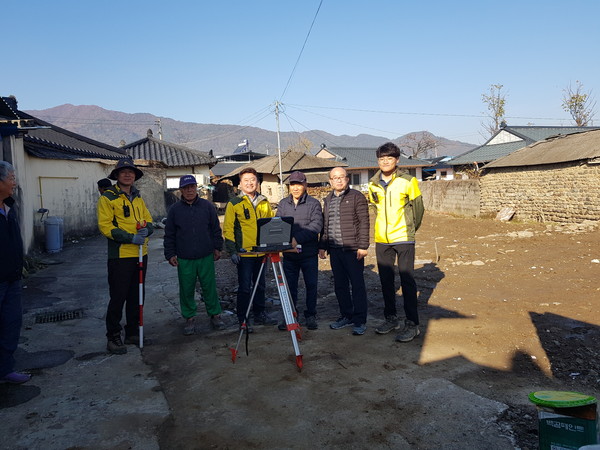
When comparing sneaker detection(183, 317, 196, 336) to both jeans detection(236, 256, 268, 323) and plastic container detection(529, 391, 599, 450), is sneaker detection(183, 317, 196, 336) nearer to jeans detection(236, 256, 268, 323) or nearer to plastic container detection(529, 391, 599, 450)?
jeans detection(236, 256, 268, 323)

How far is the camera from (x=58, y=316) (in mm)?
5902

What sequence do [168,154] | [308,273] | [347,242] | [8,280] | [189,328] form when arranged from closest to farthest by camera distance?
[8,280]
[347,242]
[189,328]
[308,273]
[168,154]

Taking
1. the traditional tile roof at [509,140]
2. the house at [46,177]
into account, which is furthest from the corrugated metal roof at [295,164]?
the house at [46,177]

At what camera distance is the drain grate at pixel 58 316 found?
5.73m

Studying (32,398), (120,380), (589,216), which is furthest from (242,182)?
(589,216)

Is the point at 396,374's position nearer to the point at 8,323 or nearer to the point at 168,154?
the point at 8,323

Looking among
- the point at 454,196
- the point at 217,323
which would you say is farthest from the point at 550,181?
the point at 217,323

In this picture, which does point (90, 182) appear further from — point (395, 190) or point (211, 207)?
point (395, 190)

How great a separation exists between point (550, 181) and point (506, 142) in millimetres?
18635

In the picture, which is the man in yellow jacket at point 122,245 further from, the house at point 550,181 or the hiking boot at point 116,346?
the house at point 550,181

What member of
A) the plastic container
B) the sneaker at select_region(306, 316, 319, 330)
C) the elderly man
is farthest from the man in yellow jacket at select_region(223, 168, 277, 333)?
the plastic container

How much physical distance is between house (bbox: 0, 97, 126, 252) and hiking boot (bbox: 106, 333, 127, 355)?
5305 millimetres

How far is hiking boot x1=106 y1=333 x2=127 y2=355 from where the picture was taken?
14.7 feet

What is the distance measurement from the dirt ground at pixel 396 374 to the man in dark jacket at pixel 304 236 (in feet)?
1.31
